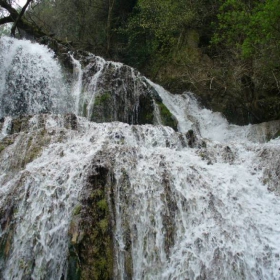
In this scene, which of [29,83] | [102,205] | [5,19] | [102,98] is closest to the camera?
[102,205]

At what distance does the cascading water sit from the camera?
12.6 ft

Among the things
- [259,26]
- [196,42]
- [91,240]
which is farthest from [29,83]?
[196,42]

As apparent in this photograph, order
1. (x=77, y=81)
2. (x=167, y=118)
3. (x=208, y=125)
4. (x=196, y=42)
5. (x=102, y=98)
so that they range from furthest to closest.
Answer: (x=196, y=42) → (x=208, y=125) → (x=77, y=81) → (x=167, y=118) → (x=102, y=98)

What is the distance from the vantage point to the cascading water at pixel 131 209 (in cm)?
385

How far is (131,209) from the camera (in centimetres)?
441

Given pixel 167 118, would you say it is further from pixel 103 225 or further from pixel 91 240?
pixel 91 240

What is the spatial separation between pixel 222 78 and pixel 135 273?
6.67m

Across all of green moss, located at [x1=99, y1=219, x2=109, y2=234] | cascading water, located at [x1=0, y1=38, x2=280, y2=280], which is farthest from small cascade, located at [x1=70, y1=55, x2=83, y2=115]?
green moss, located at [x1=99, y1=219, x2=109, y2=234]

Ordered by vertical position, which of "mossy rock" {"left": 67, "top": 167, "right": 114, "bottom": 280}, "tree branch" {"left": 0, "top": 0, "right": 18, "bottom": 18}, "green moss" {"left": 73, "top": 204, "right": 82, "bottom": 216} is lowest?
"mossy rock" {"left": 67, "top": 167, "right": 114, "bottom": 280}

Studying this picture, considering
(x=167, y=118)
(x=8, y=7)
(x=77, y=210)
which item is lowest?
(x=77, y=210)

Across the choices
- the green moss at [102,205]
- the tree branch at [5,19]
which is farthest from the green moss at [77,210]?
the tree branch at [5,19]

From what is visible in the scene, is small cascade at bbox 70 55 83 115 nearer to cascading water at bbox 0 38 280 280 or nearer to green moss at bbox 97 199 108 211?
cascading water at bbox 0 38 280 280

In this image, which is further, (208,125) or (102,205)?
(208,125)

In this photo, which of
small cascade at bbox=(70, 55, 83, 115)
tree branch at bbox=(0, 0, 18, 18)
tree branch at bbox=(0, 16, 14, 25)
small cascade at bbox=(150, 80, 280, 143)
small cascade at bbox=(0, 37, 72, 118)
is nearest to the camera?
small cascade at bbox=(150, 80, 280, 143)
